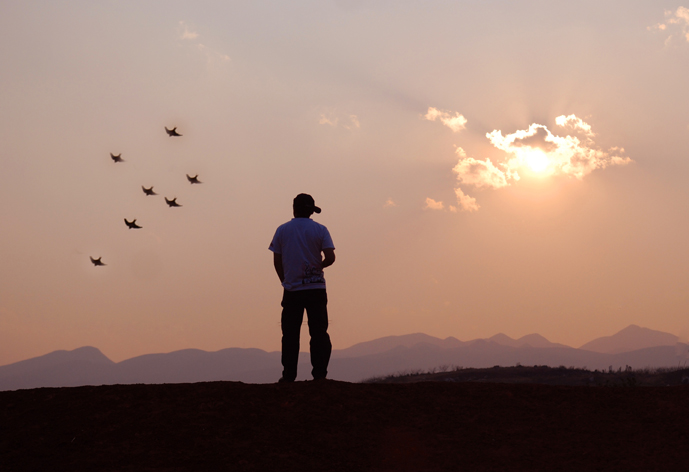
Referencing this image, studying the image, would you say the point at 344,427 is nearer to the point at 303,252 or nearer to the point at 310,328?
the point at 310,328

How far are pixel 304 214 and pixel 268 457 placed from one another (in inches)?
128

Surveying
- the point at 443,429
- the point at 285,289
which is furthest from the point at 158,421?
the point at 443,429

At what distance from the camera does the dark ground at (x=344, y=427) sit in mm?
5168

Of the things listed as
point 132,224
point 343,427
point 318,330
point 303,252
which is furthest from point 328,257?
point 132,224

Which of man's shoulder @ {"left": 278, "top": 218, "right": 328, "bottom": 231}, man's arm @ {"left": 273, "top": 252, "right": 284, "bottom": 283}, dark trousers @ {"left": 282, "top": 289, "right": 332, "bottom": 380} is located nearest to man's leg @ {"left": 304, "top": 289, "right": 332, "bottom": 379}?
dark trousers @ {"left": 282, "top": 289, "right": 332, "bottom": 380}

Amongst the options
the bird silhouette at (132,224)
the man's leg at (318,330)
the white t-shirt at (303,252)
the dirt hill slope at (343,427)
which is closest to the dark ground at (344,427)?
the dirt hill slope at (343,427)

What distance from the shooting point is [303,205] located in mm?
7566

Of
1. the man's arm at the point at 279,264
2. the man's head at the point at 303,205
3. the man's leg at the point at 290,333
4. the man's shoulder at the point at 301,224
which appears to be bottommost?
the man's leg at the point at 290,333

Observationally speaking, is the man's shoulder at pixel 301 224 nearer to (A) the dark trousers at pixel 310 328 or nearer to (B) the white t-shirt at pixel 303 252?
(B) the white t-shirt at pixel 303 252

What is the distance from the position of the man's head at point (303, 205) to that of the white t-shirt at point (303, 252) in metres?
0.17

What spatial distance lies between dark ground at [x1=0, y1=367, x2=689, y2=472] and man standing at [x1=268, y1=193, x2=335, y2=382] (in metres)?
0.72

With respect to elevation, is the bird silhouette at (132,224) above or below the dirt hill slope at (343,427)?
above

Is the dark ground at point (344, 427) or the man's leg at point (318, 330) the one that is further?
the man's leg at point (318, 330)

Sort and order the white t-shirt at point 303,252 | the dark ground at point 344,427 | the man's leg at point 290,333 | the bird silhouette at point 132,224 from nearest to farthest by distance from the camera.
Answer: the dark ground at point 344,427, the white t-shirt at point 303,252, the man's leg at point 290,333, the bird silhouette at point 132,224
